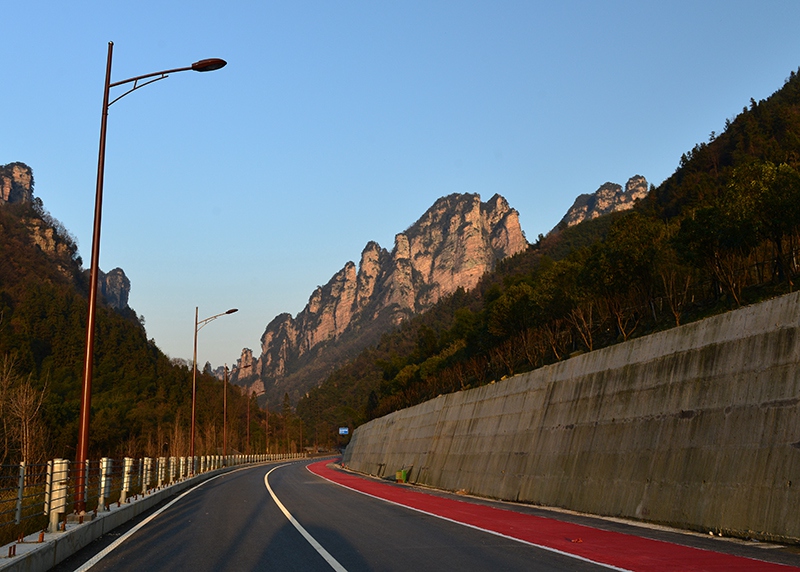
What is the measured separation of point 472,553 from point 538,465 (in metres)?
12.6

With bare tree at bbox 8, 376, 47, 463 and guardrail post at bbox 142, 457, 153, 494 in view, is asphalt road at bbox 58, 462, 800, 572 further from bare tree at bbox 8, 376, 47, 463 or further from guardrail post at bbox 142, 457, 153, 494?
bare tree at bbox 8, 376, 47, 463

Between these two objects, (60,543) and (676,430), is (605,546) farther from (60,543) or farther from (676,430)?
(60,543)

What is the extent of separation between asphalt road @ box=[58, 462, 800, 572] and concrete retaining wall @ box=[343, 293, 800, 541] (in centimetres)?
166

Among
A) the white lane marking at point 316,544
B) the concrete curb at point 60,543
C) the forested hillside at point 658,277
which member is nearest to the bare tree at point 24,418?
the forested hillside at point 658,277

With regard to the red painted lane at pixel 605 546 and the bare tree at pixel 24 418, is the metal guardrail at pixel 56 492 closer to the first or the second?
the red painted lane at pixel 605 546

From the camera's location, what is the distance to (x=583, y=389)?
2248 centimetres

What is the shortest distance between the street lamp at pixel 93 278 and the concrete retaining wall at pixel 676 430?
12147 millimetres

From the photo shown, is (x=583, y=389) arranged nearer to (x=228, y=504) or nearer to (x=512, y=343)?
(x=228, y=504)

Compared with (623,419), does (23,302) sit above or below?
above

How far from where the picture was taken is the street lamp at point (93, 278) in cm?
1506

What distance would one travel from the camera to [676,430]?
16516mm

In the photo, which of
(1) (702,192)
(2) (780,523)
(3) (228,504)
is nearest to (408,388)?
(1) (702,192)

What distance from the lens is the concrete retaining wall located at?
1338 centimetres

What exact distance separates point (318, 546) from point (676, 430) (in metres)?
8.56
